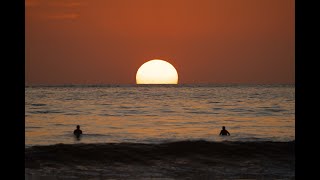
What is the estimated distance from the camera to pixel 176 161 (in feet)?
56.0

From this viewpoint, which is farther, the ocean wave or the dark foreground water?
the ocean wave

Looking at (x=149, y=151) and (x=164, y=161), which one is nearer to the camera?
(x=164, y=161)

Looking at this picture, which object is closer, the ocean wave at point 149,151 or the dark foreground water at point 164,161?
the dark foreground water at point 164,161
